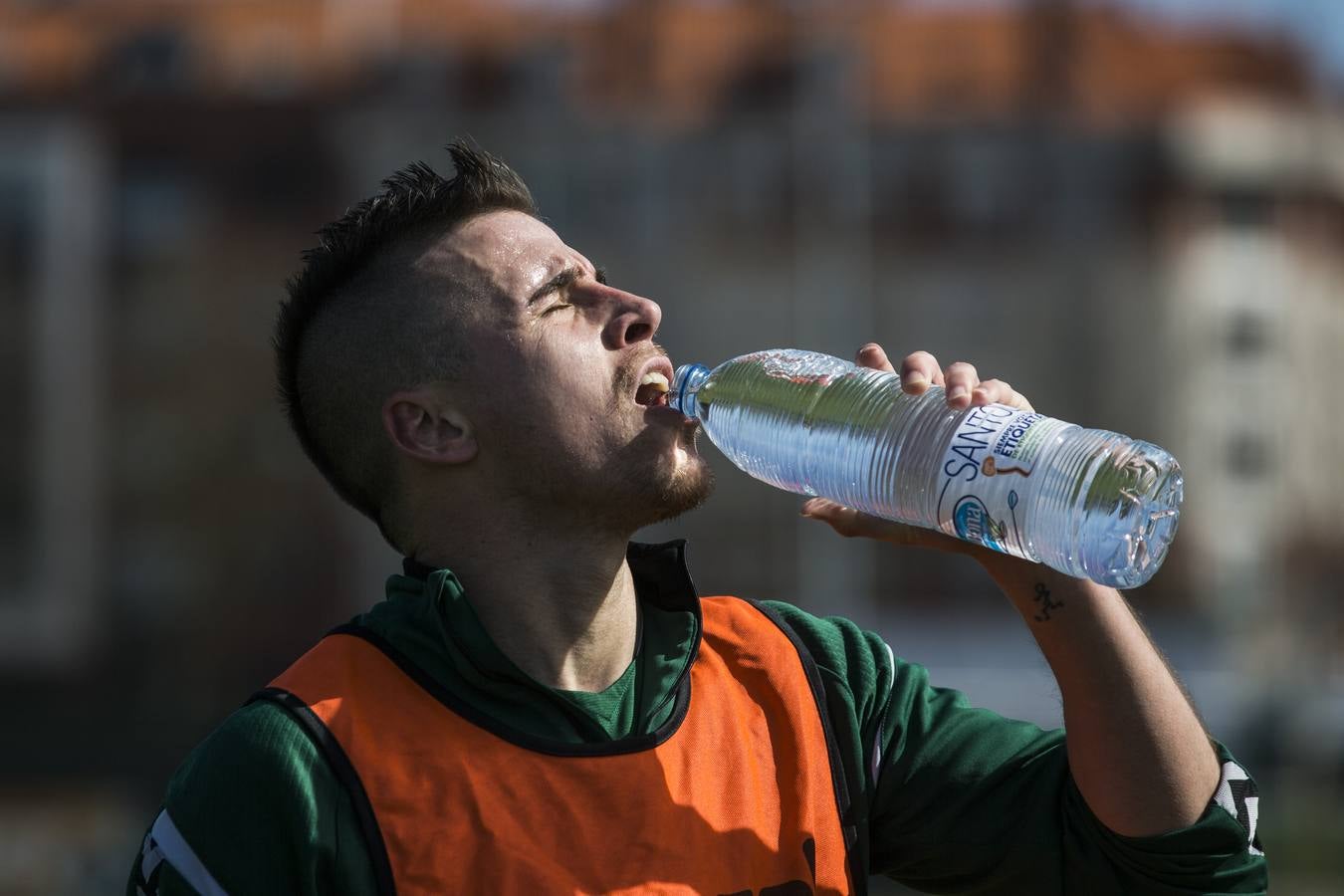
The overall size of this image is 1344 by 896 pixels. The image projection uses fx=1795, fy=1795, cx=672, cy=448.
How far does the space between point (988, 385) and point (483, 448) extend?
31.4 inches

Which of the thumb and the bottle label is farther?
the thumb

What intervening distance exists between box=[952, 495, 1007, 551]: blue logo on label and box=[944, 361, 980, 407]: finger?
0.44 ft

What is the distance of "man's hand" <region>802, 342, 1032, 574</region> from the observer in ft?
8.35

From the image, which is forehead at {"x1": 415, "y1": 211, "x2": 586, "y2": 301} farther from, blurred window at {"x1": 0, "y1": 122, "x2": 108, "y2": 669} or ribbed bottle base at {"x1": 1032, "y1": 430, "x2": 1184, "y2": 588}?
blurred window at {"x1": 0, "y1": 122, "x2": 108, "y2": 669}

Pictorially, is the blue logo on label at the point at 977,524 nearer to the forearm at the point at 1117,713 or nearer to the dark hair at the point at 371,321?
the forearm at the point at 1117,713

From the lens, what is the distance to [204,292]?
3784cm

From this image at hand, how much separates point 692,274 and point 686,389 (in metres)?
33.8

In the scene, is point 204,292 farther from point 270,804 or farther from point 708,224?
point 270,804

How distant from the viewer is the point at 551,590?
9.08ft

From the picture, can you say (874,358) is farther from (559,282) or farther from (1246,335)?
(1246,335)

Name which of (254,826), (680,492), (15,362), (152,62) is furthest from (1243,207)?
(254,826)

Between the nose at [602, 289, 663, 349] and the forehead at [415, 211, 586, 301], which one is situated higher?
the forehead at [415, 211, 586, 301]

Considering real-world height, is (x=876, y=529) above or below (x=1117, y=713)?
above

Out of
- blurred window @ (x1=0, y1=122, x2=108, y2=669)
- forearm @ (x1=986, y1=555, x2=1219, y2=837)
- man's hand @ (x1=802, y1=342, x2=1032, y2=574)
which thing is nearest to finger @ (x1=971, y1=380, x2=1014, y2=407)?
man's hand @ (x1=802, y1=342, x2=1032, y2=574)
